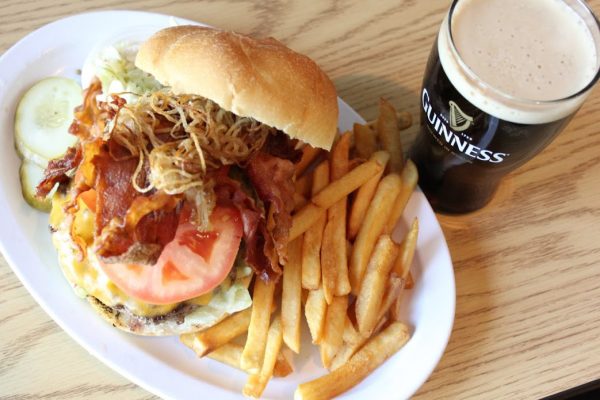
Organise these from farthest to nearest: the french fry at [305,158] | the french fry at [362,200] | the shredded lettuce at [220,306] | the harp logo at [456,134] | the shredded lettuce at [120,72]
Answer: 1. the shredded lettuce at [120,72]
2. the french fry at [305,158]
3. the french fry at [362,200]
4. the shredded lettuce at [220,306]
5. the harp logo at [456,134]

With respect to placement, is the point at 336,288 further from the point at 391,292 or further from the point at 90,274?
the point at 90,274

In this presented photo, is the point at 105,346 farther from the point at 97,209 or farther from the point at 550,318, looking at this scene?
the point at 550,318

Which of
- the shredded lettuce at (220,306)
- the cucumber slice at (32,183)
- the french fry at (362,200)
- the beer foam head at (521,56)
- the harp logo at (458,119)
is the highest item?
the beer foam head at (521,56)

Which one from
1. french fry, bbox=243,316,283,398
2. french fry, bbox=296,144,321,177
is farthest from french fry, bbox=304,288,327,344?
french fry, bbox=296,144,321,177

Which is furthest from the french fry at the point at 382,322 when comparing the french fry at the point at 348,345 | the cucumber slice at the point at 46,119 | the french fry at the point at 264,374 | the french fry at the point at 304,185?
the cucumber slice at the point at 46,119

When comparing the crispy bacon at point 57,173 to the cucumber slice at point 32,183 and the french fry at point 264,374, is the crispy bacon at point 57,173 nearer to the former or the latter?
the cucumber slice at point 32,183

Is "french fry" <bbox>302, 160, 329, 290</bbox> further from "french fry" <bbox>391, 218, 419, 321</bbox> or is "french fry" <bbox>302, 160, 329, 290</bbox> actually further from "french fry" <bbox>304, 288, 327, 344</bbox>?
"french fry" <bbox>391, 218, 419, 321</bbox>

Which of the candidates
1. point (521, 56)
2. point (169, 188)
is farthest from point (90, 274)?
point (521, 56)
